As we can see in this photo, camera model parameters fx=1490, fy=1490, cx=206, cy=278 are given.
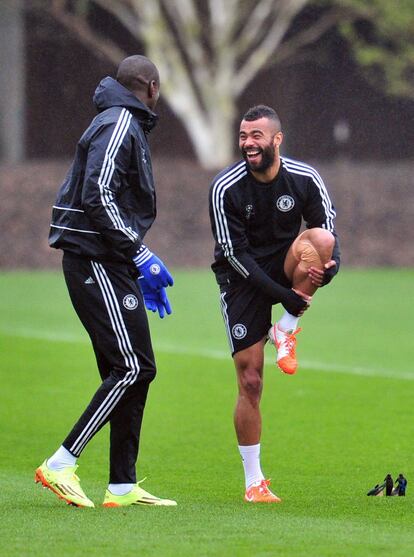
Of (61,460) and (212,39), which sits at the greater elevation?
(212,39)

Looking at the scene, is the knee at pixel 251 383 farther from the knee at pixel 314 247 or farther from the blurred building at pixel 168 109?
the blurred building at pixel 168 109

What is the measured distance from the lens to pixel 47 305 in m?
24.0

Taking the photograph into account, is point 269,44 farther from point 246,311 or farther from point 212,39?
point 246,311

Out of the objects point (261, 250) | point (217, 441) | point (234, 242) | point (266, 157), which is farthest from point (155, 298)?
point (217, 441)

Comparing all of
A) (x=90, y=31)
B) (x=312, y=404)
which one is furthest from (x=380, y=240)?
(x=312, y=404)

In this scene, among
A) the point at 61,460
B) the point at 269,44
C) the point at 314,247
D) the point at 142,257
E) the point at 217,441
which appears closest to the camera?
the point at 142,257

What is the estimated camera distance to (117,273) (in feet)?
27.0

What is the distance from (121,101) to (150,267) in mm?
950

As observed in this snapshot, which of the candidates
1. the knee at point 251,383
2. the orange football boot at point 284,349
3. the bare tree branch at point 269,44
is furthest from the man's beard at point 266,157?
the bare tree branch at point 269,44

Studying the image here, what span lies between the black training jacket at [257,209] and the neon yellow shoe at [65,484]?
5.22 ft

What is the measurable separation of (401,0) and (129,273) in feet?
101

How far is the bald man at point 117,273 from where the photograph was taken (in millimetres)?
8109

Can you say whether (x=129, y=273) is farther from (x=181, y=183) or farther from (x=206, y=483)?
(x=181, y=183)

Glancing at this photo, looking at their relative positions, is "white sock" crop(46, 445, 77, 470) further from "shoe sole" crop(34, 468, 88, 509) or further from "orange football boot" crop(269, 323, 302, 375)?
"orange football boot" crop(269, 323, 302, 375)
